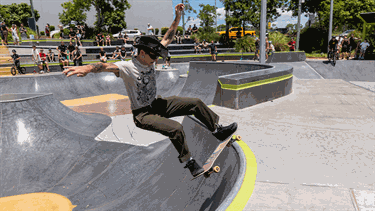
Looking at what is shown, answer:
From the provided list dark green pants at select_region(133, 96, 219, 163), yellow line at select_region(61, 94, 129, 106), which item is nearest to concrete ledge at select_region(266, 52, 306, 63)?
yellow line at select_region(61, 94, 129, 106)

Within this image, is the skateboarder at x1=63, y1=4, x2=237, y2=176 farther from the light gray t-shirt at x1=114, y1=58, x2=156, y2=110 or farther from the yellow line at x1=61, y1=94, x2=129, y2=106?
the yellow line at x1=61, y1=94, x2=129, y2=106

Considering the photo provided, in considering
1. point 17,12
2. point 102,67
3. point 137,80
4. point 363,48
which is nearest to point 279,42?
point 363,48

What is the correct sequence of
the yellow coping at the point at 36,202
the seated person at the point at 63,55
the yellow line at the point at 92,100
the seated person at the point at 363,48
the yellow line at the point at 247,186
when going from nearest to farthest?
the yellow line at the point at 247,186
the yellow coping at the point at 36,202
the yellow line at the point at 92,100
the seated person at the point at 63,55
the seated person at the point at 363,48

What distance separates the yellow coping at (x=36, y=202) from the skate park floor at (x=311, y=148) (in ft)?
7.23

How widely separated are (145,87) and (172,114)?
0.52m

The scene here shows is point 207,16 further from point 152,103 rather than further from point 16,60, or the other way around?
point 152,103

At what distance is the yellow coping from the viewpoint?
4.53m

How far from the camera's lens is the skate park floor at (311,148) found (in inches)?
108

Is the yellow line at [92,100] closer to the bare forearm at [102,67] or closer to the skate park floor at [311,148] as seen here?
the skate park floor at [311,148]

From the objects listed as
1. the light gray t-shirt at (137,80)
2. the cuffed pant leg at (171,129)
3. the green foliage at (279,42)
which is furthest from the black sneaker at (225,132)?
the green foliage at (279,42)

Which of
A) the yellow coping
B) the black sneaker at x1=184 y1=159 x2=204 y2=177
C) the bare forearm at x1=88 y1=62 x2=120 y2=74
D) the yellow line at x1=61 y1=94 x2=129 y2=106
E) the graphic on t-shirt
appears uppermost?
the bare forearm at x1=88 y1=62 x2=120 y2=74

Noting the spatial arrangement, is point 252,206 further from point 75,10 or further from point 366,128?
point 75,10

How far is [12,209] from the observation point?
14.6 feet

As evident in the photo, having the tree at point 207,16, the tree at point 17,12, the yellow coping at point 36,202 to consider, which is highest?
the tree at point 17,12
